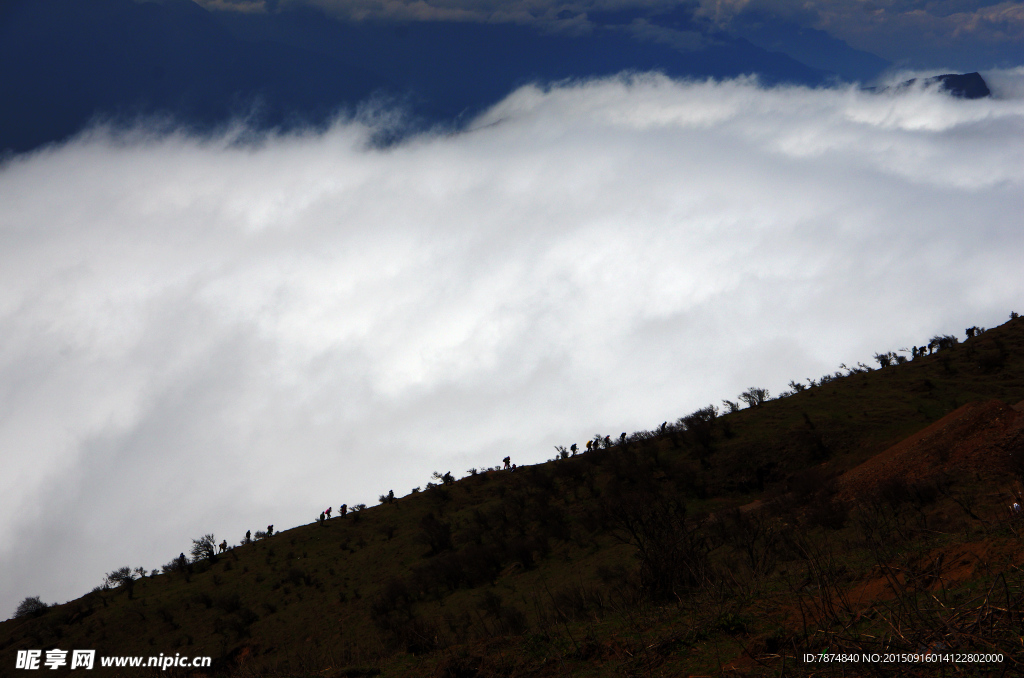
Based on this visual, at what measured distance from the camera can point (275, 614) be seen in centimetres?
3419

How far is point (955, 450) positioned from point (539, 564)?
20.8 metres

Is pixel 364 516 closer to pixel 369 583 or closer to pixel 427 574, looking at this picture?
pixel 369 583

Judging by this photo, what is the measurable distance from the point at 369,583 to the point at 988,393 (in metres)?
45.9

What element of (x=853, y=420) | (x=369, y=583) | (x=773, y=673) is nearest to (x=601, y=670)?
(x=773, y=673)

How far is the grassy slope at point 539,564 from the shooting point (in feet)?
40.8

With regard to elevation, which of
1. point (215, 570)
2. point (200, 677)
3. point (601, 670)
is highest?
point (215, 570)

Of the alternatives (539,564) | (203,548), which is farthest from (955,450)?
(203,548)

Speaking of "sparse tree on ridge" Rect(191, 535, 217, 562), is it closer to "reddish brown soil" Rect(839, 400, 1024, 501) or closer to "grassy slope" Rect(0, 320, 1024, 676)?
"grassy slope" Rect(0, 320, 1024, 676)

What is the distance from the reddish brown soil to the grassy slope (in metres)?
2.11

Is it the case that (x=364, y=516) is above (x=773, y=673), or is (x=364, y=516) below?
above

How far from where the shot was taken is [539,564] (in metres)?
31.9

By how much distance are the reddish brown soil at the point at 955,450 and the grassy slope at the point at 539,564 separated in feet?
6.94

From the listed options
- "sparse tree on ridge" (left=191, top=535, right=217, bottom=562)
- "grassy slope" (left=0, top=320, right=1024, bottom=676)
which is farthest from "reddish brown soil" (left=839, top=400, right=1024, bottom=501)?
"sparse tree on ridge" (left=191, top=535, right=217, bottom=562)

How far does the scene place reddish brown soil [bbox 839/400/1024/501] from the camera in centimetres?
2320
